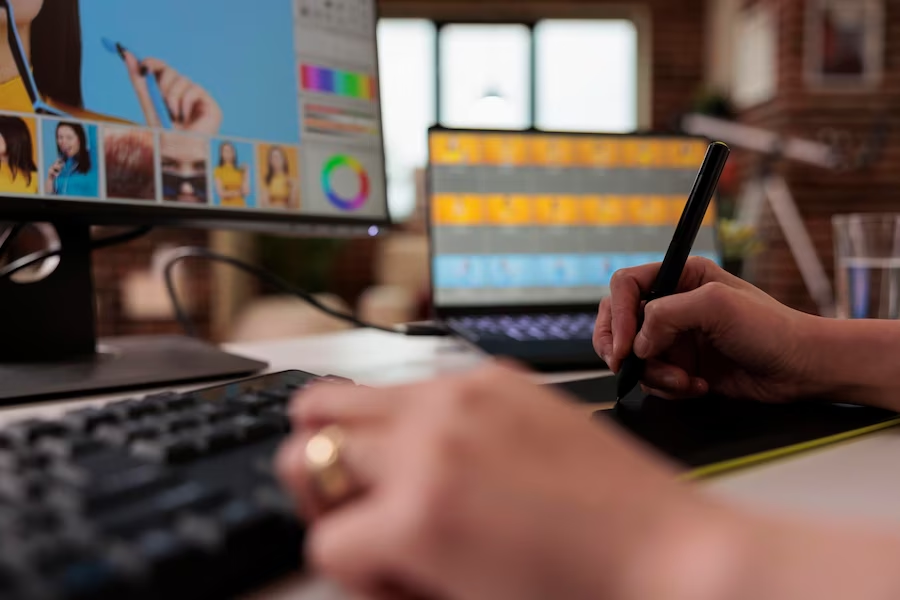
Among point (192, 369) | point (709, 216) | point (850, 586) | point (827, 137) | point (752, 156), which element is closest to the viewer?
point (850, 586)

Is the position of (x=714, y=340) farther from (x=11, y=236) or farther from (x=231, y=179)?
(x=11, y=236)

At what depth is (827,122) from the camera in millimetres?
3619

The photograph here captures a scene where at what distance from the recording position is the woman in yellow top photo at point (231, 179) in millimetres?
654

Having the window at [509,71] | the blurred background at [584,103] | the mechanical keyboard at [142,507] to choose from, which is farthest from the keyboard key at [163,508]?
the window at [509,71]

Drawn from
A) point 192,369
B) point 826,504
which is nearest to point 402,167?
point 192,369

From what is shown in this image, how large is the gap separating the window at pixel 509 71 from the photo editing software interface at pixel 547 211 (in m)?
3.77

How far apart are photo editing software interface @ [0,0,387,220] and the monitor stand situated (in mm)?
89

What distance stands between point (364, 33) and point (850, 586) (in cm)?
71

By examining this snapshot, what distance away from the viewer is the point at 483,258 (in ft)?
2.75

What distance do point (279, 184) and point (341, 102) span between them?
118 mm

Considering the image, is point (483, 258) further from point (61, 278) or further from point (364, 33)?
point (61, 278)

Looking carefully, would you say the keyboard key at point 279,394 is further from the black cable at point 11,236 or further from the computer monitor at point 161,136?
the black cable at point 11,236

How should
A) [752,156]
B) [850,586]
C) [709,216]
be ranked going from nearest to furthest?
[850,586] → [709,216] → [752,156]

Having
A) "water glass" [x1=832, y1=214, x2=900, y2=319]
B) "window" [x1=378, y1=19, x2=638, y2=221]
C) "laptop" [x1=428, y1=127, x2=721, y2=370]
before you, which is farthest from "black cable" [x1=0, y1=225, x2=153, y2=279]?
"window" [x1=378, y1=19, x2=638, y2=221]
